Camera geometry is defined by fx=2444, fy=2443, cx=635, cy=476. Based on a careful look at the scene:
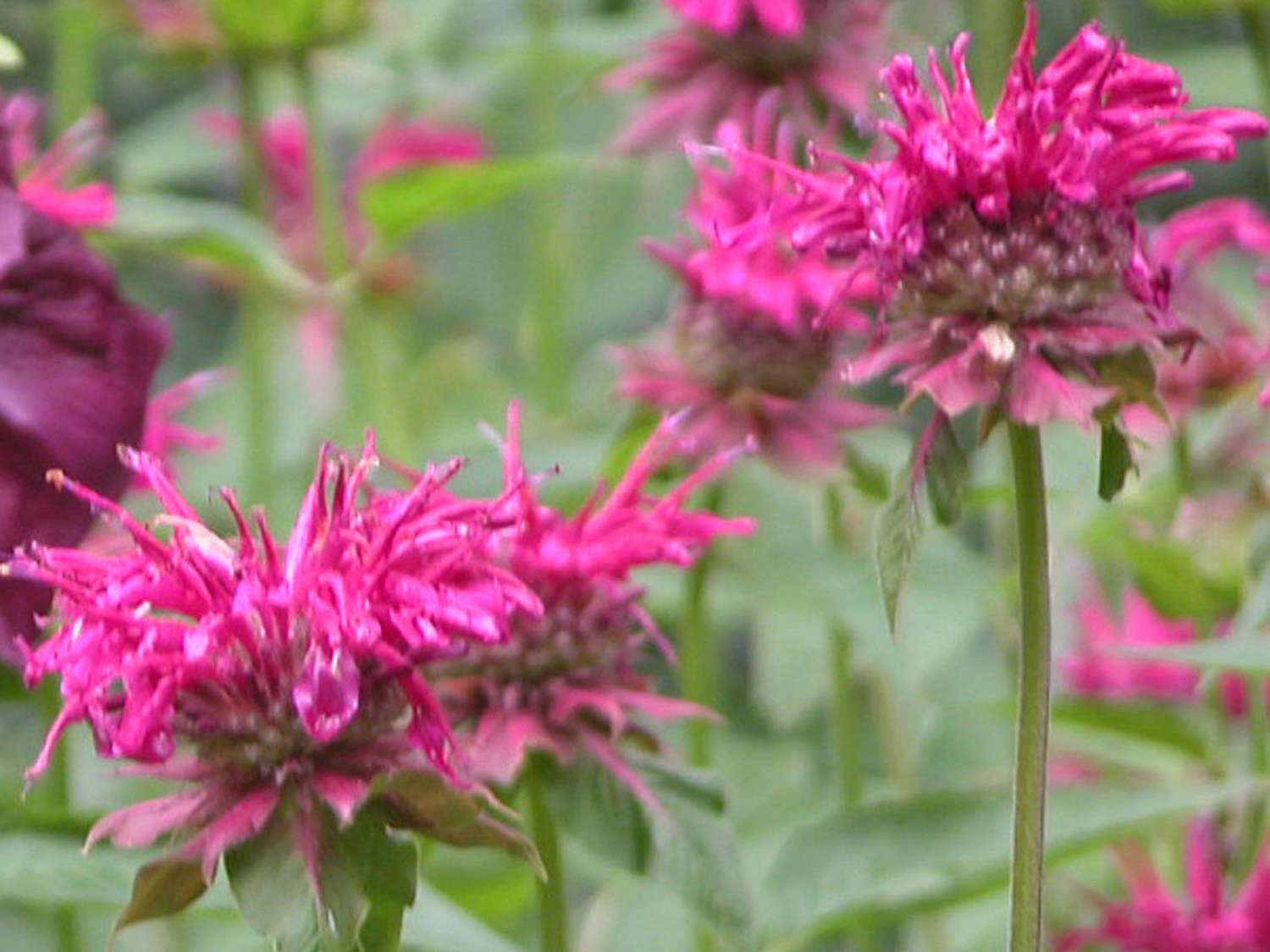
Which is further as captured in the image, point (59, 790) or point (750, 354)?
point (750, 354)

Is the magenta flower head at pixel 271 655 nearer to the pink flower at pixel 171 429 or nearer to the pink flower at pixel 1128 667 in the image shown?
the pink flower at pixel 171 429

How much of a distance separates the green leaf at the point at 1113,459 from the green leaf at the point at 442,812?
16cm

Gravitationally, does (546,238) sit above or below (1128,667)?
above

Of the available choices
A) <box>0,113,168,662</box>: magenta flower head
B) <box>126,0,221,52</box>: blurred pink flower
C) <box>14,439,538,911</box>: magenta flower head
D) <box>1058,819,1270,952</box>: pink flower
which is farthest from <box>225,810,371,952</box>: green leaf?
<box>126,0,221,52</box>: blurred pink flower

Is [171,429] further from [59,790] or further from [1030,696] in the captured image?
[1030,696]

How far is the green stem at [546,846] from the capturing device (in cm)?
66

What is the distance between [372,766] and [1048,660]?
6.0 inches

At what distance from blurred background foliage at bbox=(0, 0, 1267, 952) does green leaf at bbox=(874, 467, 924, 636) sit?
75 mm

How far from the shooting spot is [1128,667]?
1.14m

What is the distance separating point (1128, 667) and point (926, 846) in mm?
459

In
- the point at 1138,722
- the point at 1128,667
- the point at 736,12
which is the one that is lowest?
the point at 1128,667

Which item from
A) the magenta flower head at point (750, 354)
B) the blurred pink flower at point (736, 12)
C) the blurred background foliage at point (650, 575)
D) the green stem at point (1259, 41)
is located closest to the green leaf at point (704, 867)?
the blurred background foliage at point (650, 575)

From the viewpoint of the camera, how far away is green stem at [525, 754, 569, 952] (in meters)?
0.66

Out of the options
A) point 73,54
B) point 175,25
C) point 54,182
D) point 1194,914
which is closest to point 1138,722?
point 1194,914
